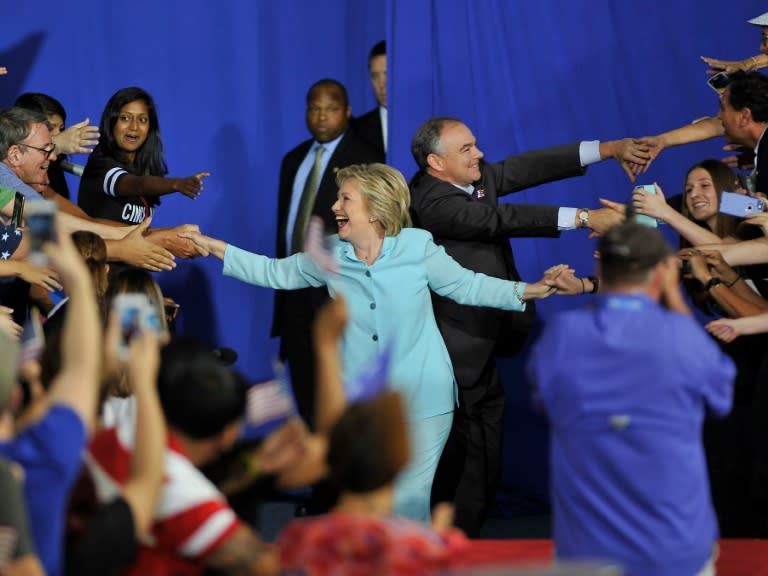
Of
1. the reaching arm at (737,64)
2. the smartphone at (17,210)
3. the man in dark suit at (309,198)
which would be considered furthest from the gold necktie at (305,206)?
the reaching arm at (737,64)

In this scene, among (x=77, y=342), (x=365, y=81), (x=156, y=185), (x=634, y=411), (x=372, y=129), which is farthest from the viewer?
(x=365, y=81)

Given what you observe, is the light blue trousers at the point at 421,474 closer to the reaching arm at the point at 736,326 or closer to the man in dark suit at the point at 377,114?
the reaching arm at the point at 736,326

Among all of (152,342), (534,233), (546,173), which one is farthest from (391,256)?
(152,342)

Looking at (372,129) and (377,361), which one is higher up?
(372,129)

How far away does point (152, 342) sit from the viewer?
2309 mm

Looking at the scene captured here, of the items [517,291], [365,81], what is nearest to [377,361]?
[517,291]

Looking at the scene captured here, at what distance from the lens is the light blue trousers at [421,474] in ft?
14.0

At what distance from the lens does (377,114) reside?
20.5ft

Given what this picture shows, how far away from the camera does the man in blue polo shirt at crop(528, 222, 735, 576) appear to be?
2697mm

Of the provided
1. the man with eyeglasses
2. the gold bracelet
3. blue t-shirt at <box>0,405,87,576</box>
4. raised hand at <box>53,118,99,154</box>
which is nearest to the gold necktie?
raised hand at <box>53,118,99,154</box>

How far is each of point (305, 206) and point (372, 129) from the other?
57 cm

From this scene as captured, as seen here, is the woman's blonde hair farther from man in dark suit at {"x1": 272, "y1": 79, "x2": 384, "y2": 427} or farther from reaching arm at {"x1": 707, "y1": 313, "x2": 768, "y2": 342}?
man in dark suit at {"x1": 272, "y1": 79, "x2": 384, "y2": 427}

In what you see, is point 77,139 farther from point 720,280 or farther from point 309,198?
point 720,280

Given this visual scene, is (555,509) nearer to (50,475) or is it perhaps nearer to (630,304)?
(630,304)
